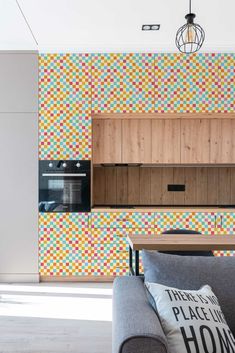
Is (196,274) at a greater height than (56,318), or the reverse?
(196,274)

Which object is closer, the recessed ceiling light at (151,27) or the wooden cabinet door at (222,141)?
the recessed ceiling light at (151,27)

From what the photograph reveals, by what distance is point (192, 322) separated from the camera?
1.46 meters

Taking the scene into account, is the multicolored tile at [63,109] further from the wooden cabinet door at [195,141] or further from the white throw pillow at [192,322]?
the white throw pillow at [192,322]

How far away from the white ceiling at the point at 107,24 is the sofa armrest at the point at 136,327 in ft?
8.73

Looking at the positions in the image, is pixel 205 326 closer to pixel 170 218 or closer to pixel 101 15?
pixel 170 218

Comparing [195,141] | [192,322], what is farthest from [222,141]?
[192,322]

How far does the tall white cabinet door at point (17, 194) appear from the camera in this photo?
4.21 metres

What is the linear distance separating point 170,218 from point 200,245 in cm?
187

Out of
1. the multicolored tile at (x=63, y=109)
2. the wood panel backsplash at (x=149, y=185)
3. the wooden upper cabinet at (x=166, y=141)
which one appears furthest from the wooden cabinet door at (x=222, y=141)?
the multicolored tile at (x=63, y=109)

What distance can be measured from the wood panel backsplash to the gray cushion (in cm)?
290

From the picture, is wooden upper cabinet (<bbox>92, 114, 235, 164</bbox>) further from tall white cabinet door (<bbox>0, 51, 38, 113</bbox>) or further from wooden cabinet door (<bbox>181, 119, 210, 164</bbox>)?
tall white cabinet door (<bbox>0, 51, 38, 113</bbox>)

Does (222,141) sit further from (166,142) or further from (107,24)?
(107,24)

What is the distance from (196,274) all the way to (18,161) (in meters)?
2.96

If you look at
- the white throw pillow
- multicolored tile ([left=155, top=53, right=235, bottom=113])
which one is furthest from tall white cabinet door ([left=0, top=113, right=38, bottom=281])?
the white throw pillow
